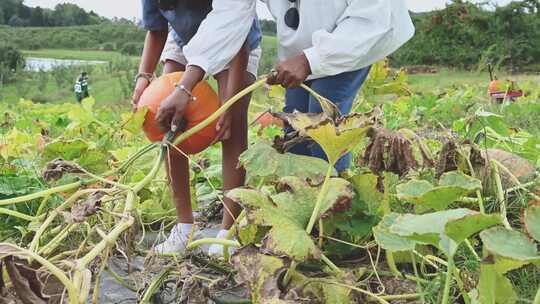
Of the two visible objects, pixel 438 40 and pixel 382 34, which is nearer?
pixel 382 34

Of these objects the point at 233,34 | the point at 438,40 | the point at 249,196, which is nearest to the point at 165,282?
the point at 249,196

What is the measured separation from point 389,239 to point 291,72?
0.56 meters

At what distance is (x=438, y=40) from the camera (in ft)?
58.7

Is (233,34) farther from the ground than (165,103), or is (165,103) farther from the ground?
(233,34)

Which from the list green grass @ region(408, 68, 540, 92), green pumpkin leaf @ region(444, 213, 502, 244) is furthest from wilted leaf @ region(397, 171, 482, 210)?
green grass @ region(408, 68, 540, 92)

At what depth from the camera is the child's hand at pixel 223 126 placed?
1732 millimetres

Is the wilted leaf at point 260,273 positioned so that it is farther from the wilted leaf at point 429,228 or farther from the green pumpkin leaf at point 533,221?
the green pumpkin leaf at point 533,221

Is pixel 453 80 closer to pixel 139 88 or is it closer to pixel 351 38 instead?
pixel 139 88

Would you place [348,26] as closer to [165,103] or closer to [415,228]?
[165,103]

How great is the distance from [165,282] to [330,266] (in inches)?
13.8

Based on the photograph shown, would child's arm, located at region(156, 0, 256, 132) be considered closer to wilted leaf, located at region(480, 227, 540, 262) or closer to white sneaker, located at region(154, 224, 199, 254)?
white sneaker, located at region(154, 224, 199, 254)

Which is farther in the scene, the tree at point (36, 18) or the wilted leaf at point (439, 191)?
the tree at point (36, 18)

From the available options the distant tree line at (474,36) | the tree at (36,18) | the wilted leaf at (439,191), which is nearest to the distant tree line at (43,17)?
the tree at (36,18)

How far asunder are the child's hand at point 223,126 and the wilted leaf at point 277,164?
0.42 meters
